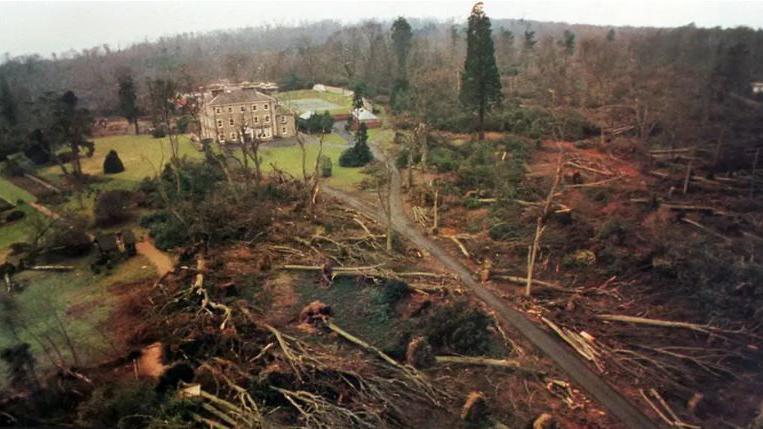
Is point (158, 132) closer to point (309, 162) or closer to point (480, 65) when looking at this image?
point (309, 162)

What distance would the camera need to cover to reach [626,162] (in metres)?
31.0

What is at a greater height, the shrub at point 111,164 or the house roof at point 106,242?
the shrub at point 111,164

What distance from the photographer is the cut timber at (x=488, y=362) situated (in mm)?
14523

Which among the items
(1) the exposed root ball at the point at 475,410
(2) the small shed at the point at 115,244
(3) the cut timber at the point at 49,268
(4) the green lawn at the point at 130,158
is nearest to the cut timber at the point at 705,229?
(1) the exposed root ball at the point at 475,410

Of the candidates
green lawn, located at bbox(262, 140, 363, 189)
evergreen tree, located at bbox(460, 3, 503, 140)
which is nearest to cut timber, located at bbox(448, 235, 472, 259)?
green lawn, located at bbox(262, 140, 363, 189)

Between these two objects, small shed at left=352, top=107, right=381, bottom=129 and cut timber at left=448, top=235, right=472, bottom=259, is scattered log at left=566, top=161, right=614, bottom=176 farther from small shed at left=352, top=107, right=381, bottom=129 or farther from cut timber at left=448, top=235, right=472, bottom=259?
small shed at left=352, top=107, right=381, bottom=129

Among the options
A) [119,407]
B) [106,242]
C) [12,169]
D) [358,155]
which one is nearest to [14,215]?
[106,242]

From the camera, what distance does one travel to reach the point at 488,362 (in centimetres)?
1488

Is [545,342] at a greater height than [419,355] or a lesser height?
lesser

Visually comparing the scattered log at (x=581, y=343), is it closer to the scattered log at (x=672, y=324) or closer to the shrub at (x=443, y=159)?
the scattered log at (x=672, y=324)

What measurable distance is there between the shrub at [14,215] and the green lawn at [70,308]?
23.2 feet

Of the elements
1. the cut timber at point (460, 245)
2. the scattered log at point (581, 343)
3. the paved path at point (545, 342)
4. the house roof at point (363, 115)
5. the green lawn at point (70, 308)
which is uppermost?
the house roof at point (363, 115)

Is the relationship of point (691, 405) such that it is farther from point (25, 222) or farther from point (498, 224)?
point (25, 222)

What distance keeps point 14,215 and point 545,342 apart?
25994mm
